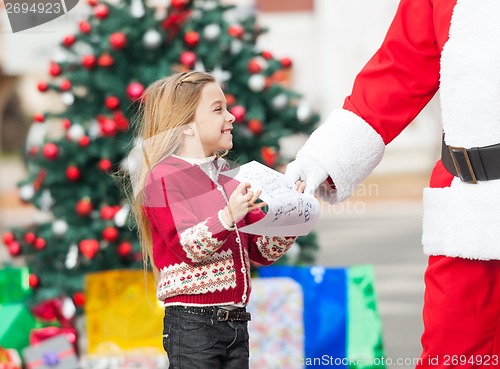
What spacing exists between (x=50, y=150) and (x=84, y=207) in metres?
0.30

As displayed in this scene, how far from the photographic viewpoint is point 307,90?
19.5 metres

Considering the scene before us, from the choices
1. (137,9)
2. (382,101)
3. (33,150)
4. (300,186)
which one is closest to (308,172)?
(300,186)

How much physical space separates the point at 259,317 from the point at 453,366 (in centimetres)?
185

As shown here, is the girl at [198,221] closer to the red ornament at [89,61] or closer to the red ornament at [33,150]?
the red ornament at [89,61]

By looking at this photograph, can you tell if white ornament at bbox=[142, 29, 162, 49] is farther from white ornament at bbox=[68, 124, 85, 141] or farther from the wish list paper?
the wish list paper

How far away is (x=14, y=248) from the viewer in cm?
467

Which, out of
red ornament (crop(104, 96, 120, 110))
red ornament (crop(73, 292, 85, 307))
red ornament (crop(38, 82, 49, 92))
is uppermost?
red ornament (crop(38, 82, 49, 92))

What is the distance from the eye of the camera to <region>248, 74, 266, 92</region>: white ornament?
457 cm

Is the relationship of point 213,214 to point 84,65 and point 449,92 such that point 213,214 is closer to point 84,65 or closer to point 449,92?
point 449,92

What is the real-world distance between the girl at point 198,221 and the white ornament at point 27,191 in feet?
6.67

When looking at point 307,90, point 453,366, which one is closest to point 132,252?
point 453,366

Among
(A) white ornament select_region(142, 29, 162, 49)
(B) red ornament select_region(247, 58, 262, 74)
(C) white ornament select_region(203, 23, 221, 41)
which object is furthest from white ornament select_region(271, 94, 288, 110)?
(A) white ornament select_region(142, 29, 162, 49)

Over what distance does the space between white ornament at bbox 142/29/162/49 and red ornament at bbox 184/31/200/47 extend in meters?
0.12

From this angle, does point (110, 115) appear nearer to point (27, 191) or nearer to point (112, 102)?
point (112, 102)
